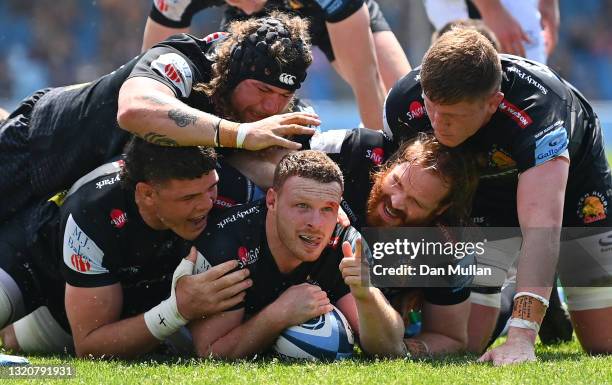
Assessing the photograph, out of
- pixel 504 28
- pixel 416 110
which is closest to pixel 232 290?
pixel 416 110

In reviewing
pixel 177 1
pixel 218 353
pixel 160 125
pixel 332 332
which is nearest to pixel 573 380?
pixel 332 332

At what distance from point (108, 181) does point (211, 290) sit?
943mm

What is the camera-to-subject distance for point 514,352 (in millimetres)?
5430

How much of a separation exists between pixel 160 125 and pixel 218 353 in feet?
4.14

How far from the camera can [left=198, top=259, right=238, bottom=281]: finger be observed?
223 inches

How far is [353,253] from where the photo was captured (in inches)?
227

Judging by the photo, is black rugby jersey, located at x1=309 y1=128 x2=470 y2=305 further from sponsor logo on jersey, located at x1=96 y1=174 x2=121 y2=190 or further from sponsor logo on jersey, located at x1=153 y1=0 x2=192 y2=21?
sponsor logo on jersey, located at x1=153 y1=0 x2=192 y2=21

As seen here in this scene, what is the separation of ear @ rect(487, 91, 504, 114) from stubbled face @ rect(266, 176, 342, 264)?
92cm

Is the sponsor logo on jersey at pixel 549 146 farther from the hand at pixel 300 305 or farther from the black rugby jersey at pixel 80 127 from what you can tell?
the black rugby jersey at pixel 80 127

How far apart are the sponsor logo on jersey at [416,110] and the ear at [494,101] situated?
57cm

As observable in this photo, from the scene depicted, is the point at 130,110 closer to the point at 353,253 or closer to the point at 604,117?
the point at 353,253

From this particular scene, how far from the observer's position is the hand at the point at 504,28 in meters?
9.09

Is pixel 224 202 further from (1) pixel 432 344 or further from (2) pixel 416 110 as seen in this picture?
(1) pixel 432 344

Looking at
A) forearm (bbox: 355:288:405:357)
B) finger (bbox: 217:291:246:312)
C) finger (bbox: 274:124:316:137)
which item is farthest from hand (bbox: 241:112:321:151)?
forearm (bbox: 355:288:405:357)
